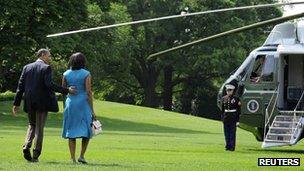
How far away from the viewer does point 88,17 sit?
156ft

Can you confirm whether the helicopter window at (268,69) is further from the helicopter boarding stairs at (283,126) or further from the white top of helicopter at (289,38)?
the helicopter boarding stairs at (283,126)

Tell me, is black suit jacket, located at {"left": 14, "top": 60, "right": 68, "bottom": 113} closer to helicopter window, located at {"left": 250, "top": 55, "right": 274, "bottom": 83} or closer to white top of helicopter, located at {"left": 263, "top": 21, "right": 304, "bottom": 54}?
white top of helicopter, located at {"left": 263, "top": 21, "right": 304, "bottom": 54}

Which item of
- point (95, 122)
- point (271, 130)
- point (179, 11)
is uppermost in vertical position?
point (95, 122)

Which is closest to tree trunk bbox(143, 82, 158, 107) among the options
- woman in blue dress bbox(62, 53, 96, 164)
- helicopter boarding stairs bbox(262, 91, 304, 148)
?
helicopter boarding stairs bbox(262, 91, 304, 148)

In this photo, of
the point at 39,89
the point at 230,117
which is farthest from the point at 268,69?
the point at 39,89

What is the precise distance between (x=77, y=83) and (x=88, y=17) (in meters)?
34.0

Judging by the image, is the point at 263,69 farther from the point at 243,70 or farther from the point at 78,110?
the point at 78,110

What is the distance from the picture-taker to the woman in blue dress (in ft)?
45.3

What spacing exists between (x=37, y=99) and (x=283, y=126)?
373 inches

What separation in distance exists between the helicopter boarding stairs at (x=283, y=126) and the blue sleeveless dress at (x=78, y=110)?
8034mm

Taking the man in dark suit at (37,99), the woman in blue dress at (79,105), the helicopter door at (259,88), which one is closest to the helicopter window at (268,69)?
the helicopter door at (259,88)

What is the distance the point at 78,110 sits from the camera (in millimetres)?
13820

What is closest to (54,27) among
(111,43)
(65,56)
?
(65,56)

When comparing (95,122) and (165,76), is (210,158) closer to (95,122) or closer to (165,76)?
(95,122)
